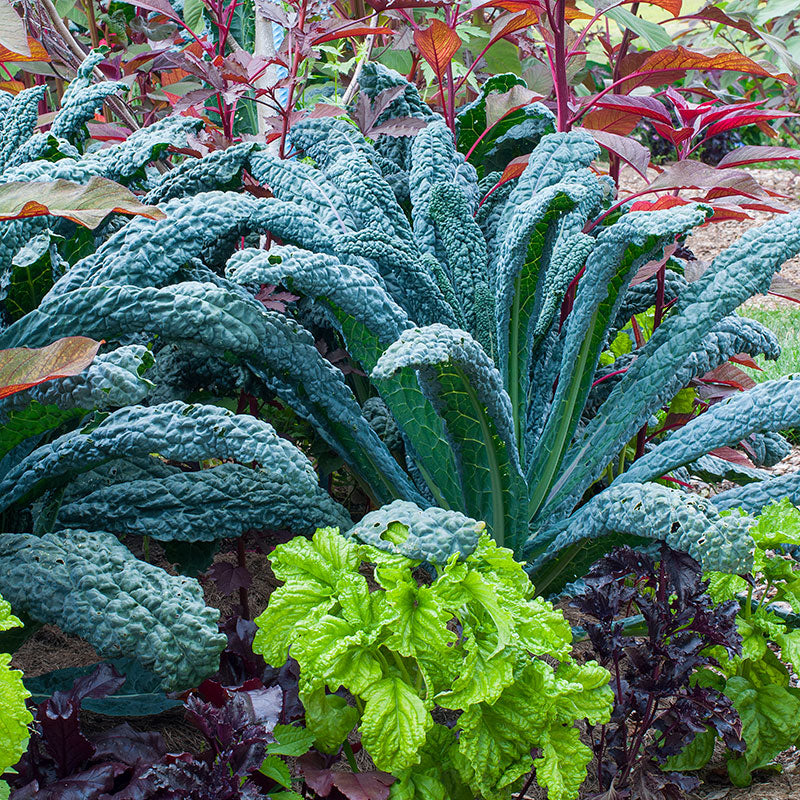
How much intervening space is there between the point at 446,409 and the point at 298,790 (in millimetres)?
636

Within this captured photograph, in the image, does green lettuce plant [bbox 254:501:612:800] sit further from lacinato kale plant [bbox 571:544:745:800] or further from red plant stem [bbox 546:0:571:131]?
red plant stem [bbox 546:0:571:131]

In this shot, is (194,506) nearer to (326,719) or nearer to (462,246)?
(326,719)

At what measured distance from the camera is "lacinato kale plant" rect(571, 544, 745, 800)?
123 cm

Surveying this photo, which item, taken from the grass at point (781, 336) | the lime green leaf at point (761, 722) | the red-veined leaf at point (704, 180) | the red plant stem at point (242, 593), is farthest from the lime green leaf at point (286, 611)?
the grass at point (781, 336)

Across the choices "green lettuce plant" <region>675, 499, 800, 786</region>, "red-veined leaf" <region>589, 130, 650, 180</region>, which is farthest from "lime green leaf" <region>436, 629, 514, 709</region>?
"red-veined leaf" <region>589, 130, 650, 180</region>

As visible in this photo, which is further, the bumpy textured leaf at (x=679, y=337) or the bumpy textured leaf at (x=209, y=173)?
the bumpy textured leaf at (x=209, y=173)

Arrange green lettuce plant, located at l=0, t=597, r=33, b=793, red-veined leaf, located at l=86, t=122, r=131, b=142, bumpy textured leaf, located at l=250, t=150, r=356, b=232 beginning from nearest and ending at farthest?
1. green lettuce plant, located at l=0, t=597, r=33, b=793
2. bumpy textured leaf, located at l=250, t=150, r=356, b=232
3. red-veined leaf, located at l=86, t=122, r=131, b=142

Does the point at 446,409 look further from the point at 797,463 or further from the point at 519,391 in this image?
the point at 797,463

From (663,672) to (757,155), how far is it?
1201mm

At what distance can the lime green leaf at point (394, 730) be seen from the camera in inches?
42.4

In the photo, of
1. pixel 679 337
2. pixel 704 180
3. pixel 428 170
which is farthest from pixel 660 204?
pixel 428 170

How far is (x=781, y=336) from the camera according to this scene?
3.84m

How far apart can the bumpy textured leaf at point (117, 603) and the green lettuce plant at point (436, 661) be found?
5.3 inches

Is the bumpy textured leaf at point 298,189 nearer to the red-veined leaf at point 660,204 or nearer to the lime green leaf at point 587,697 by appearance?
the red-veined leaf at point 660,204
